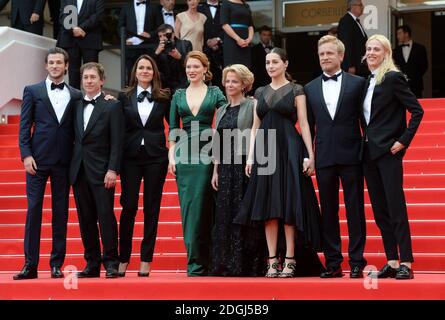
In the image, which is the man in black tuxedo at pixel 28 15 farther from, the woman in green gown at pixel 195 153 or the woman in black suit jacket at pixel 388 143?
the woman in black suit jacket at pixel 388 143

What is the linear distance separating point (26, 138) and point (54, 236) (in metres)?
0.91

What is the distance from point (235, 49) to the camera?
12.7 metres

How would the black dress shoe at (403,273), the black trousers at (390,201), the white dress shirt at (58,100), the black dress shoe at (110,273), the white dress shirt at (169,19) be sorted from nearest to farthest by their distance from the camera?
the black dress shoe at (403,273), the black trousers at (390,201), the black dress shoe at (110,273), the white dress shirt at (58,100), the white dress shirt at (169,19)

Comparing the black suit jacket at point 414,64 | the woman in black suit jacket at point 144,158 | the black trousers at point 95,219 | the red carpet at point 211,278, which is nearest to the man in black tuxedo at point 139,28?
the red carpet at point 211,278

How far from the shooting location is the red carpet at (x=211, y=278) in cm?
770

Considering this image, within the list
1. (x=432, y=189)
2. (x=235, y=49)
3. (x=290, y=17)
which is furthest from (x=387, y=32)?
(x=432, y=189)

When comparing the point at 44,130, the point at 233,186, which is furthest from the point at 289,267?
the point at 44,130

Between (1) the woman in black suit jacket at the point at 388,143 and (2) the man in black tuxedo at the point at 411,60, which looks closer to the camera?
(1) the woman in black suit jacket at the point at 388,143

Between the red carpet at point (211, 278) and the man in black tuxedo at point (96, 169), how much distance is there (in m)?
0.41

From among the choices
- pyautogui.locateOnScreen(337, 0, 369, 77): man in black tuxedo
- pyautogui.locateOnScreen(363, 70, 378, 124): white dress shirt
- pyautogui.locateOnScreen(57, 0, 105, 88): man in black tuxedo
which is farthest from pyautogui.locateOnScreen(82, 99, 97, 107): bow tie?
pyautogui.locateOnScreen(337, 0, 369, 77): man in black tuxedo

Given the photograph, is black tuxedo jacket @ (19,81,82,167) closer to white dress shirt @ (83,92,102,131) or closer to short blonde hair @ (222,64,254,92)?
white dress shirt @ (83,92,102,131)

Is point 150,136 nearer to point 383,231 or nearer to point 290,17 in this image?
point 383,231

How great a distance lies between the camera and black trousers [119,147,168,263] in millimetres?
8781

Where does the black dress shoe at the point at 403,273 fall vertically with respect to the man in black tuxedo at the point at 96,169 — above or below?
below
